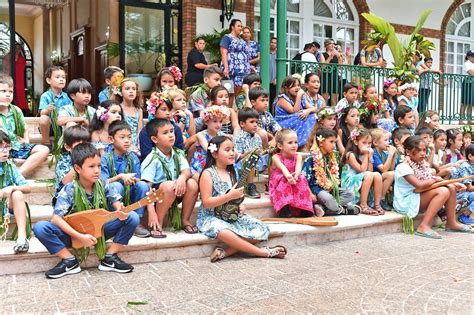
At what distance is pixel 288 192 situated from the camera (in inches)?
233

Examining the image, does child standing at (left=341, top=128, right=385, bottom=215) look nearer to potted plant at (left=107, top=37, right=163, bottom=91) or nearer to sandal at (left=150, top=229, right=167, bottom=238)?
sandal at (left=150, top=229, right=167, bottom=238)

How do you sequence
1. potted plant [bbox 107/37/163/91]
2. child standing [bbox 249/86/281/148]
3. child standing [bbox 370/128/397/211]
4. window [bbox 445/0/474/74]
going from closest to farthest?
child standing [bbox 370/128/397/211], child standing [bbox 249/86/281/148], potted plant [bbox 107/37/163/91], window [bbox 445/0/474/74]

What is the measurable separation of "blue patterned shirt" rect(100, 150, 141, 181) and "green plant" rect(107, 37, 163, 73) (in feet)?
21.2

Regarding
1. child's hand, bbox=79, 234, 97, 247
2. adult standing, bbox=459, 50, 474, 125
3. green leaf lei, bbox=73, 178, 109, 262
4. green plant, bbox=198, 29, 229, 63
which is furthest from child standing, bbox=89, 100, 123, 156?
adult standing, bbox=459, 50, 474, 125

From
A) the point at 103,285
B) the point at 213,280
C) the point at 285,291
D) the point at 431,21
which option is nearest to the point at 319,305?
the point at 285,291

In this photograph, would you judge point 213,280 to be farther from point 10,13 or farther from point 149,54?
point 149,54

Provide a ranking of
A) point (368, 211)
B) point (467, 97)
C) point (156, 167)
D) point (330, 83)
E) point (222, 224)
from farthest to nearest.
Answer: point (467, 97) → point (330, 83) → point (368, 211) → point (156, 167) → point (222, 224)

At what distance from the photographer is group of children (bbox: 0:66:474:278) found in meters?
4.53

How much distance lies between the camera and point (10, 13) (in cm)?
927

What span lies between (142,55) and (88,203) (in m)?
7.53

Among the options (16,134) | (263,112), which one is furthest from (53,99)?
(263,112)

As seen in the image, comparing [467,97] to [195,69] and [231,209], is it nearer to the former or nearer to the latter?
[195,69]

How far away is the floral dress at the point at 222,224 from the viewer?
4.99 meters

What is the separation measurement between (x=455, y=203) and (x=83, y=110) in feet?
15.0
